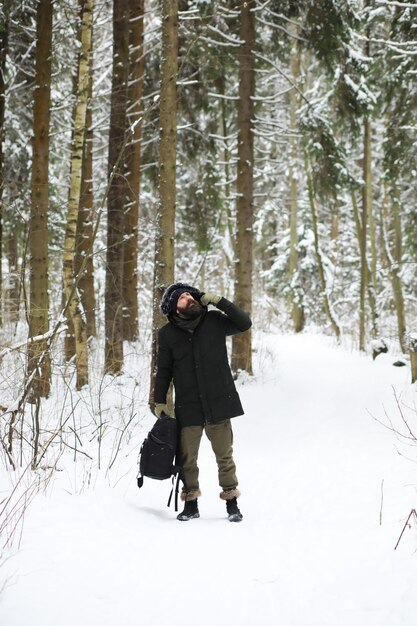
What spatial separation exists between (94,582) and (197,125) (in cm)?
1008

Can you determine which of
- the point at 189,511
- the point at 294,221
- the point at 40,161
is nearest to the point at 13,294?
the point at 40,161

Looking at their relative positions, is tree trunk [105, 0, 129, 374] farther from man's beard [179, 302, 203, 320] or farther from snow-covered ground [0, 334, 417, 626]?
man's beard [179, 302, 203, 320]

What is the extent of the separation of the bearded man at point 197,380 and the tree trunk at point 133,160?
5.68 metres

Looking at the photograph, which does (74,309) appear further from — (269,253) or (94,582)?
(269,253)

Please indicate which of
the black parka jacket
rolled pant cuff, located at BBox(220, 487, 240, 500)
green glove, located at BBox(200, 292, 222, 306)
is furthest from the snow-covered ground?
green glove, located at BBox(200, 292, 222, 306)

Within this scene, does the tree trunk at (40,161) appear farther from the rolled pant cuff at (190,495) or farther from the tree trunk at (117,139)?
the rolled pant cuff at (190,495)

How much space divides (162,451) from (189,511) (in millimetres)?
572

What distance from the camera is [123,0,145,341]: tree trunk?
10695mm

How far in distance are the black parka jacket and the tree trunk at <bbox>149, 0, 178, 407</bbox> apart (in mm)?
2845

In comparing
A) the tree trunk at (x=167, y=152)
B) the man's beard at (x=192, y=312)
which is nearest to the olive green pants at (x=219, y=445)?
the man's beard at (x=192, y=312)

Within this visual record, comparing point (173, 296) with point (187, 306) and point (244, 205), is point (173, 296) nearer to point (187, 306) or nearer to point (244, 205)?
point (187, 306)

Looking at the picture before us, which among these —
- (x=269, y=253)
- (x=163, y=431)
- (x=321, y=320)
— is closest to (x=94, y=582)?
(x=163, y=431)

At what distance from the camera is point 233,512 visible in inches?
169

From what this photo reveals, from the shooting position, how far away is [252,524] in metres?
4.21
